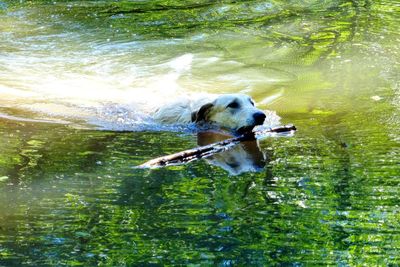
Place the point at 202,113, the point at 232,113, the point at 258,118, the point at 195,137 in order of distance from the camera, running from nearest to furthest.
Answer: the point at 258,118
the point at 195,137
the point at 232,113
the point at 202,113

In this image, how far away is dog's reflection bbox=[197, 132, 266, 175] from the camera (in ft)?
21.1

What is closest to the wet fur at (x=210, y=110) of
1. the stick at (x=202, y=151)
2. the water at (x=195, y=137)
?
the water at (x=195, y=137)

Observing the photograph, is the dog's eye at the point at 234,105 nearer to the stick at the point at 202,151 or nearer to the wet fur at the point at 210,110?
the wet fur at the point at 210,110

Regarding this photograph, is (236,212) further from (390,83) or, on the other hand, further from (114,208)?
(390,83)

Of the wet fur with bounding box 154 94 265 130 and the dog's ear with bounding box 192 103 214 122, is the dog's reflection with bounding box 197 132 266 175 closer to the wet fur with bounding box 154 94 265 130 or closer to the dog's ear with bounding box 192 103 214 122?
the wet fur with bounding box 154 94 265 130

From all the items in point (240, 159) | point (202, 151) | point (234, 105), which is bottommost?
point (234, 105)

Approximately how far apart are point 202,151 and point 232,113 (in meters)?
1.64

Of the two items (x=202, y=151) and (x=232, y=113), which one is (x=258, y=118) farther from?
(x=202, y=151)

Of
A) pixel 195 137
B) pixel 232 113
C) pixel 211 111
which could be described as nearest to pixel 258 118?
pixel 232 113

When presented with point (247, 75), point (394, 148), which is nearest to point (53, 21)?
point (247, 75)

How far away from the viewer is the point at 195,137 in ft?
26.5

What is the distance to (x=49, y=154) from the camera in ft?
22.4

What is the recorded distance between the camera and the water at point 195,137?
464cm

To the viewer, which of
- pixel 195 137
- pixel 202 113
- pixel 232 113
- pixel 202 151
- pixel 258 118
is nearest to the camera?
pixel 202 151
